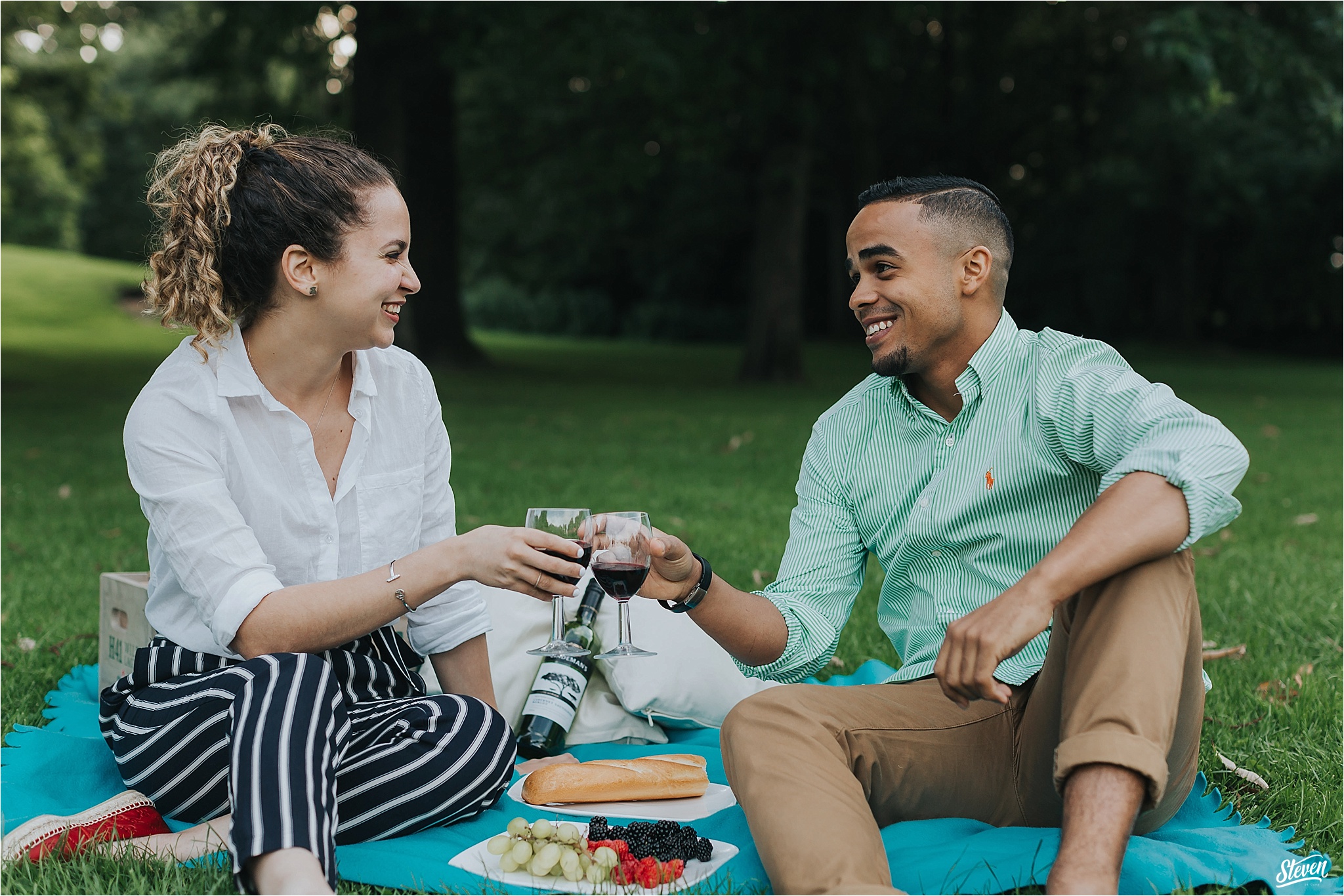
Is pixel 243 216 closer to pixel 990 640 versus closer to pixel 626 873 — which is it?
pixel 626 873

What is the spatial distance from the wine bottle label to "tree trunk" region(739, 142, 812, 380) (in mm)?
15938

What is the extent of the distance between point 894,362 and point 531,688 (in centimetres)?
181

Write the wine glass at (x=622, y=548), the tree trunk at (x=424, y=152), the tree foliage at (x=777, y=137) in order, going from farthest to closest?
1. the tree trunk at (x=424, y=152)
2. the tree foliage at (x=777, y=137)
3. the wine glass at (x=622, y=548)

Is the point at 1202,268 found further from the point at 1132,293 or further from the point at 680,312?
the point at 680,312

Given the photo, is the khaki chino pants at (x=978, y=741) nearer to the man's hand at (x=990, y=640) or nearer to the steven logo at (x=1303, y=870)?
the man's hand at (x=990, y=640)

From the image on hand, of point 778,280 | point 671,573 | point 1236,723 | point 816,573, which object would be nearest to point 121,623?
point 671,573

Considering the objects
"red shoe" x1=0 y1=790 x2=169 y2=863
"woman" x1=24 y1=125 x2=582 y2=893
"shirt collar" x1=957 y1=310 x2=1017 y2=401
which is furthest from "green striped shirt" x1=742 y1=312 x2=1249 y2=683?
"red shoe" x1=0 y1=790 x2=169 y2=863

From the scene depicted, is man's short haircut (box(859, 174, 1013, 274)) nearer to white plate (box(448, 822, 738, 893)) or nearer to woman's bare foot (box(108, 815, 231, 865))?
white plate (box(448, 822, 738, 893))

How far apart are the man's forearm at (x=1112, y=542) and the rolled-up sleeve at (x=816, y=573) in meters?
0.85

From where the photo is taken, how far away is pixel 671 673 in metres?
3.98

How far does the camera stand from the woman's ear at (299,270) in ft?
9.40

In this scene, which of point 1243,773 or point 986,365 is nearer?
point 986,365

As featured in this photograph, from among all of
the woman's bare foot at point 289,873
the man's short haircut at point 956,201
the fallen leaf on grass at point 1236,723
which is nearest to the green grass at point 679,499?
the fallen leaf on grass at point 1236,723

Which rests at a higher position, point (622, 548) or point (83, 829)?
point (622, 548)
